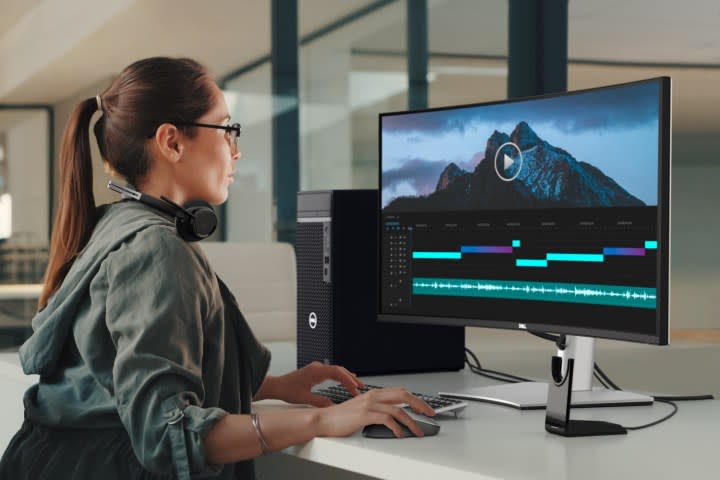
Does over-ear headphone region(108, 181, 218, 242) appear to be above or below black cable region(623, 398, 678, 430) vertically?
above

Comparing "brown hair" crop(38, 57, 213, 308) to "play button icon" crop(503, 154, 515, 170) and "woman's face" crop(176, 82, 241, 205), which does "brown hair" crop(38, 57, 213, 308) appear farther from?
"play button icon" crop(503, 154, 515, 170)

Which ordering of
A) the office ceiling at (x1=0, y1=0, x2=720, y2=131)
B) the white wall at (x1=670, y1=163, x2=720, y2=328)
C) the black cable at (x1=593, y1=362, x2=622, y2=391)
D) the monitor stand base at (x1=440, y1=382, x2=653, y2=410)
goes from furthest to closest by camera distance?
1. the office ceiling at (x1=0, y1=0, x2=720, y2=131)
2. the white wall at (x1=670, y1=163, x2=720, y2=328)
3. the black cable at (x1=593, y1=362, x2=622, y2=391)
4. the monitor stand base at (x1=440, y1=382, x2=653, y2=410)

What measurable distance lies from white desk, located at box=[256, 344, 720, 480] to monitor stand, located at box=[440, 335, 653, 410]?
4 cm

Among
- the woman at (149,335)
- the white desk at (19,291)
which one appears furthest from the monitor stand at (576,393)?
the white desk at (19,291)

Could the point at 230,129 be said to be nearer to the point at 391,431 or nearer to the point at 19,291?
the point at 391,431

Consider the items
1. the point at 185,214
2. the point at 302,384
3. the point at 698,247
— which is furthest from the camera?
the point at 698,247

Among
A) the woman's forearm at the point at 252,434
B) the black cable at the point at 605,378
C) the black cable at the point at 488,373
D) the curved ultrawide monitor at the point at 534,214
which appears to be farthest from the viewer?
the black cable at the point at 488,373

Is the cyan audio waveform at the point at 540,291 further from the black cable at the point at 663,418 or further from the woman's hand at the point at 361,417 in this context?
the woman's hand at the point at 361,417

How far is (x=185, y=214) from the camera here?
1461 millimetres

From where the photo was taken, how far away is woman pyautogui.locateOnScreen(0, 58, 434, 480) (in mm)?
1261

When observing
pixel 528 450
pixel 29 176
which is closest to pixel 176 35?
pixel 29 176

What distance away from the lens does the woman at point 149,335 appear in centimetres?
126

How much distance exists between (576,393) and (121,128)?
33.4 inches

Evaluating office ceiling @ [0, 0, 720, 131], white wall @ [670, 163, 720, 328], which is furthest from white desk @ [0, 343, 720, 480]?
office ceiling @ [0, 0, 720, 131]
